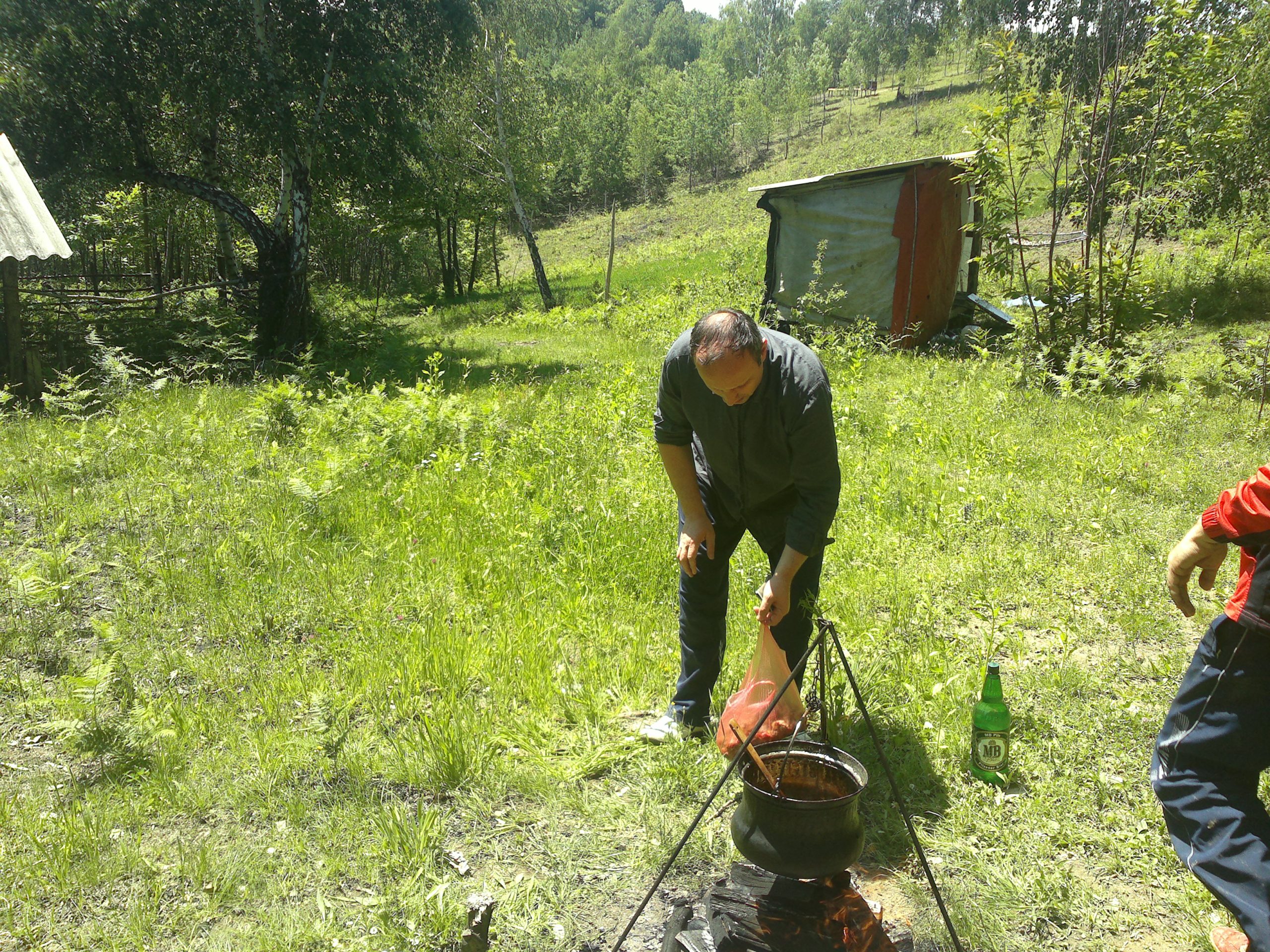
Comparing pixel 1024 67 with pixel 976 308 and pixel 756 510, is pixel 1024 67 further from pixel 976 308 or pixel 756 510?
pixel 756 510

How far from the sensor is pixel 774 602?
3033 millimetres

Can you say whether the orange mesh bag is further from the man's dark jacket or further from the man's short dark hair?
the man's short dark hair

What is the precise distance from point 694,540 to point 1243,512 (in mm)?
1909

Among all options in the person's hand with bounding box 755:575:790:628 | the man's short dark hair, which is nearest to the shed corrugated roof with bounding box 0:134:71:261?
the man's short dark hair

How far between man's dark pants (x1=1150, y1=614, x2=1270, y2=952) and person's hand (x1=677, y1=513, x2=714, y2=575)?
1.76 metres

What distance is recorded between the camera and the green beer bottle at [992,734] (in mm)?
3375

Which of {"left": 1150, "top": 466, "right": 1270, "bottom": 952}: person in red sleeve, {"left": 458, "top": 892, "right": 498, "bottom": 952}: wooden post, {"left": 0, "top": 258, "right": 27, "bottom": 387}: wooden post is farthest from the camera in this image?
{"left": 0, "top": 258, "right": 27, "bottom": 387}: wooden post

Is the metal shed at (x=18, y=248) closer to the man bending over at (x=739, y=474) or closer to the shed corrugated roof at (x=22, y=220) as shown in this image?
the shed corrugated roof at (x=22, y=220)

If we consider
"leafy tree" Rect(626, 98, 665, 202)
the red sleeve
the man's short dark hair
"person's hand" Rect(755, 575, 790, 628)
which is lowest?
"person's hand" Rect(755, 575, 790, 628)

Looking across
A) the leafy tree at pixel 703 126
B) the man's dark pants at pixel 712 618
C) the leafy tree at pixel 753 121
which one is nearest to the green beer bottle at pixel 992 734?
the man's dark pants at pixel 712 618

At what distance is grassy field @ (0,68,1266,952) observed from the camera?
9.64 ft

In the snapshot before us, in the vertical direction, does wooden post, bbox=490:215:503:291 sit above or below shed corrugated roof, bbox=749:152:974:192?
below

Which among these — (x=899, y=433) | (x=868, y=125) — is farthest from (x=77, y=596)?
(x=868, y=125)

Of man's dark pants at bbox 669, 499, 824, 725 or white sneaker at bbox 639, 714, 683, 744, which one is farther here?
white sneaker at bbox 639, 714, 683, 744
